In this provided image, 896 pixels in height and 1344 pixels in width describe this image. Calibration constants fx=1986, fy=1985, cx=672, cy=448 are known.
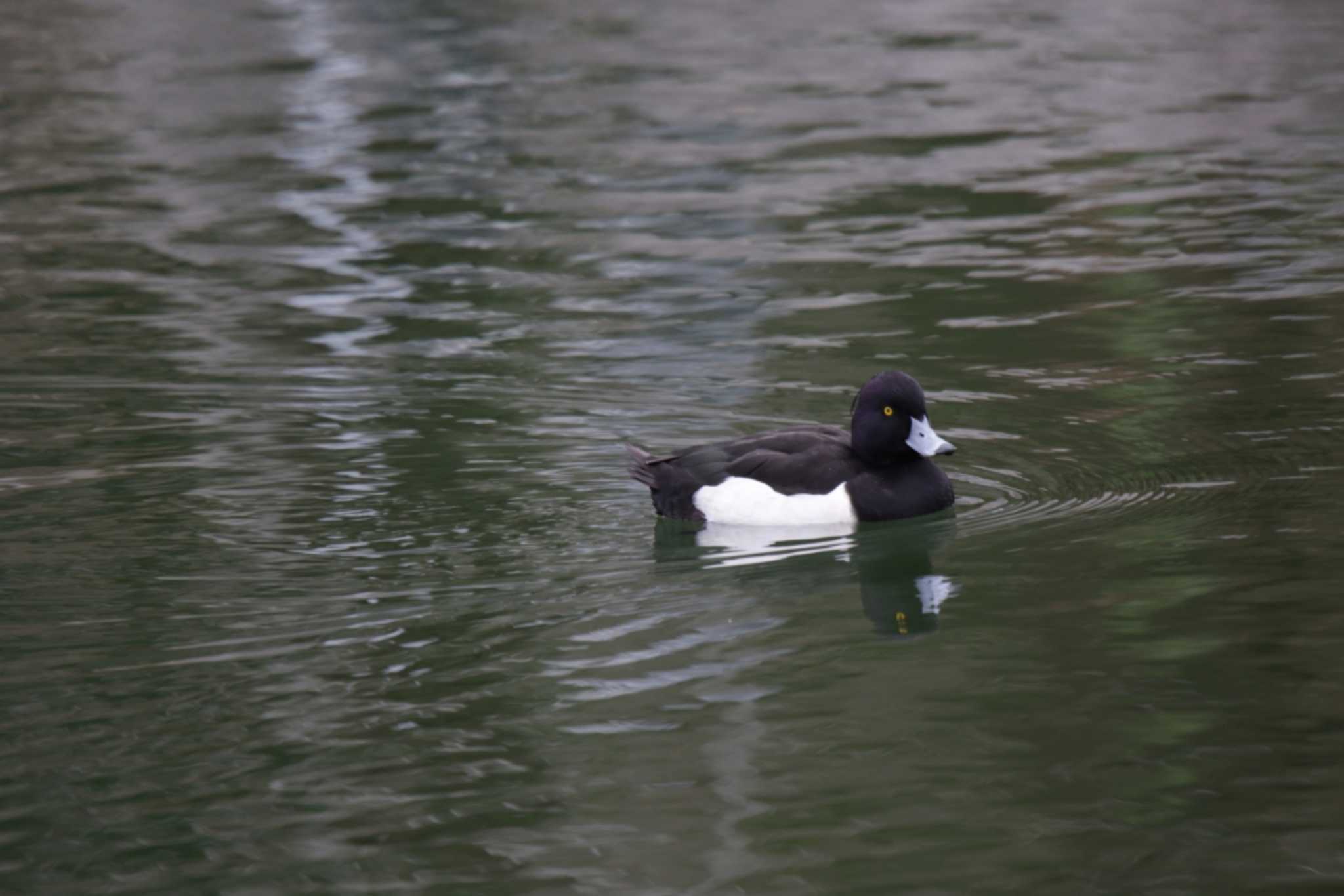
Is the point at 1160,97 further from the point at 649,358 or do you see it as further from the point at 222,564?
the point at 222,564

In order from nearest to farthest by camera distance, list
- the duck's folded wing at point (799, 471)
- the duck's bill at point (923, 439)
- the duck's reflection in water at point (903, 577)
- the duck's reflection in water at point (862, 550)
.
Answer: the duck's reflection in water at point (903, 577), the duck's reflection in water at point (862, 550), the duck's bill at point (923, 439), the duck's folded wing at point (799, 471)

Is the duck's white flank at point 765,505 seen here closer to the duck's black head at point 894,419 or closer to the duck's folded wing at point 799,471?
the duck's folded wing at point 799,471

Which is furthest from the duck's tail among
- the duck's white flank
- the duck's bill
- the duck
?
the duck's bill

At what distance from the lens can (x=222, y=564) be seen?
9.31 m

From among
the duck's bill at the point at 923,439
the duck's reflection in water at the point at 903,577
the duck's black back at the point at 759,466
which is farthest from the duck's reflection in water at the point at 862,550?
the duck's bill at the point at 923,439

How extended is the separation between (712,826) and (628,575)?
109 inches

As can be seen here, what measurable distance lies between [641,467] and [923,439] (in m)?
1.51

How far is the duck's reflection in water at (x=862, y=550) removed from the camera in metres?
9.00

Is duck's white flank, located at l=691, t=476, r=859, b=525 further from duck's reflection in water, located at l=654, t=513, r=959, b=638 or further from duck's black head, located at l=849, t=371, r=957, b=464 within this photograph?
duck's black head, located at l=849, t=371, r=957, b=464

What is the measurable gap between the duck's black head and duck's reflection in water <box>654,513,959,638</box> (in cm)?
38

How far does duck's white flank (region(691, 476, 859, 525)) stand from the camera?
992 centimetres

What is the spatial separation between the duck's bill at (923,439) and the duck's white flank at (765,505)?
421 millimetres

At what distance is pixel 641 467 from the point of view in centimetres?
1040

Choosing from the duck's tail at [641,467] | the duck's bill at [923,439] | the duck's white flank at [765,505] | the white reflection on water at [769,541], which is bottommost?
the white reflection on water at [769,541]
